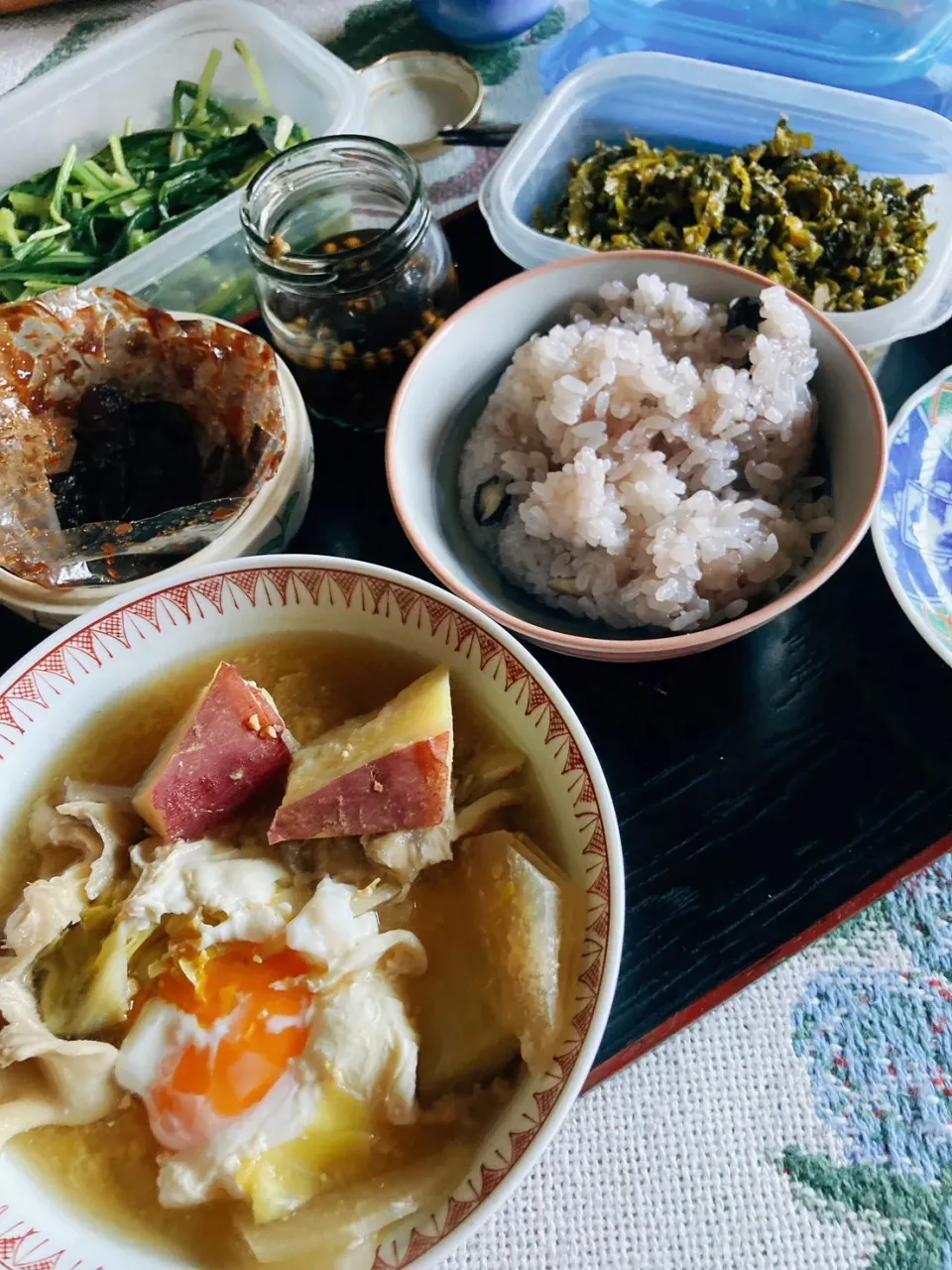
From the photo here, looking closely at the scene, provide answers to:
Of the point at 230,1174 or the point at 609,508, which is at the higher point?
the point at 609,508

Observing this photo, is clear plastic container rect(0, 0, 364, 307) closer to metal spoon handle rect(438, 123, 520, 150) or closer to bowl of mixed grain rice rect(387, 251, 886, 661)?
metal spoon handle rect(438, 123, 520, 150)

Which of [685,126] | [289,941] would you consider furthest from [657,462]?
[685,126]

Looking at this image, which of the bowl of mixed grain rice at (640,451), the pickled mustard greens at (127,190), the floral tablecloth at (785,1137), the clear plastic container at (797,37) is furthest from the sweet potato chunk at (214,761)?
the clear plastic container at (797,37)

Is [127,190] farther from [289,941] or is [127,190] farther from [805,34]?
[289,941]

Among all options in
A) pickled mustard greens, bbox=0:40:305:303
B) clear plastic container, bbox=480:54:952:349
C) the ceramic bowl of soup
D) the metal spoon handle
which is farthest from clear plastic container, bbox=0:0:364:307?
the ceramic bowl of soup

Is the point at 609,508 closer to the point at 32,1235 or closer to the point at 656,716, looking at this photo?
the point at 656,716

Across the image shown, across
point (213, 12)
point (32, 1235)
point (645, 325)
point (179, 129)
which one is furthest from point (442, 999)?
point (213, 12)
